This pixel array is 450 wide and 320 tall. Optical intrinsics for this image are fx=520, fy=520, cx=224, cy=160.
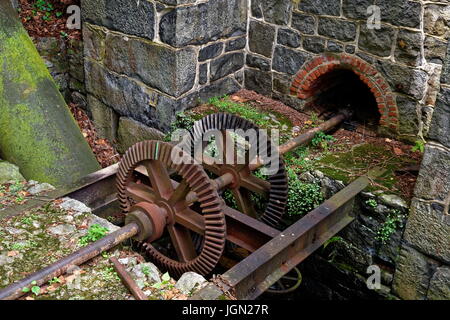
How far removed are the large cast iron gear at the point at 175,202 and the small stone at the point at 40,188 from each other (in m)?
0.70

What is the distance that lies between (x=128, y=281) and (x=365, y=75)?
10.9ft

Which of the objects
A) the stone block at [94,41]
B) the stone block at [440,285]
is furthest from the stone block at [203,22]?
the stone block at [440,285]

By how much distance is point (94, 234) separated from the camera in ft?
13.4

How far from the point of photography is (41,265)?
3795 millimetres

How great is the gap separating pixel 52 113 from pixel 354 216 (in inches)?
128

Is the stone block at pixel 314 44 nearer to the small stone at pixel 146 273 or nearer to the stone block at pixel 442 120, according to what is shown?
the stone block at pixel 442 120

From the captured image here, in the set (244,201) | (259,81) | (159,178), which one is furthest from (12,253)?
(259,81)

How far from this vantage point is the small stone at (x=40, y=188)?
15.3 feet

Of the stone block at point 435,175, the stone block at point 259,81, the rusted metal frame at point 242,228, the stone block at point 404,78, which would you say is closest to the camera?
the stone block at point 435,175

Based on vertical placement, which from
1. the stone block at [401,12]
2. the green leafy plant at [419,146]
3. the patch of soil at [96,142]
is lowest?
the patch of soil at [96,142]

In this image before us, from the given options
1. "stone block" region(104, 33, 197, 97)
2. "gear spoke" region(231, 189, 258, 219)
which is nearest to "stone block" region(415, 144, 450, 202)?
"gear spoke" region(231, 189, 258, 219)

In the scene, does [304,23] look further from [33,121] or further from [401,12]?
[33,121]
